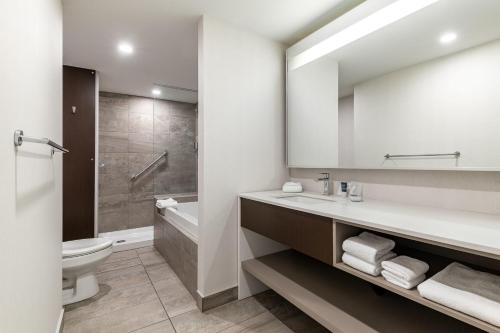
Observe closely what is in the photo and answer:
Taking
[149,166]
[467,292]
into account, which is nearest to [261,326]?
[467,292]

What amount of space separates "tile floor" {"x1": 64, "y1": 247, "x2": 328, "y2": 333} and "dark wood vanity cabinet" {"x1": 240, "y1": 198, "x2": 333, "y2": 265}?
634mm

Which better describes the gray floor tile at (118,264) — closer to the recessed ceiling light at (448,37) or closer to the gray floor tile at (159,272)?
the gray floor tile at (159,272)

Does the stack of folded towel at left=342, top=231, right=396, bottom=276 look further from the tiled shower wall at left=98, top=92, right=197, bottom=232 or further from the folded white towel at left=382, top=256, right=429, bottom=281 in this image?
the tiled shower wall at left=98, top=92, right=197, bottom=232

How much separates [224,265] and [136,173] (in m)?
2.57

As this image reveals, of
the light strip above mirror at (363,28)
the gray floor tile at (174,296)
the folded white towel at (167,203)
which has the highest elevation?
the light strip above mirror at (363,28)

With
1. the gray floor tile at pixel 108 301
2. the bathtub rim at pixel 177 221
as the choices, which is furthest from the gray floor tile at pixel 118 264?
the bathtub rim at pixel 177 221

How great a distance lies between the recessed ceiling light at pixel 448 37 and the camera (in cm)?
131

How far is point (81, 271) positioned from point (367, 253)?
2196 mm

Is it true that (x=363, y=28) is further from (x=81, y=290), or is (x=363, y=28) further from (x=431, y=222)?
(x=81, y=290)

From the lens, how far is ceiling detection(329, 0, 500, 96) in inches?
47.6

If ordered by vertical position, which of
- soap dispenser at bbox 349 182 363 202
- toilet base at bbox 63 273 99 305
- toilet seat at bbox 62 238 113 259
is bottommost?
toilet base at bbox 63 273 99 305

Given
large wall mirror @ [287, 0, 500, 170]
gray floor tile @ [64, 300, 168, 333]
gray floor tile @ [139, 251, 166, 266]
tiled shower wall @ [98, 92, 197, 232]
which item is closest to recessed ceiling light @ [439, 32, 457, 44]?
large wall mirror @ [287, 0, 500, 170]

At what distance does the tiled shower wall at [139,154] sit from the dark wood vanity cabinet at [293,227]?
199 centimetres

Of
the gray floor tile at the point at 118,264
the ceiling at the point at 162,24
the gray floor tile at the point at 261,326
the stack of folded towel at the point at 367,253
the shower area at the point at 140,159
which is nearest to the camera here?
the stack of folded towel at the point at 367,253
